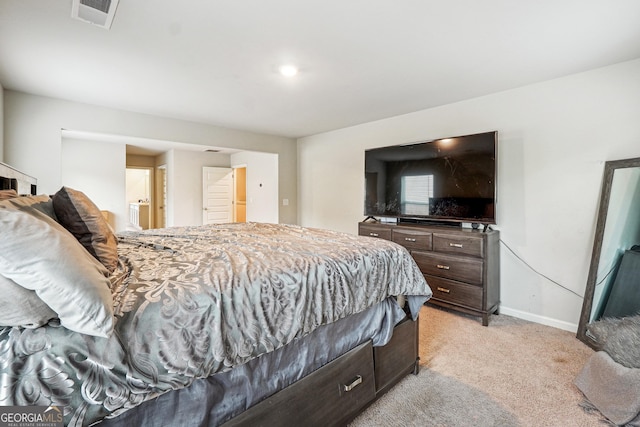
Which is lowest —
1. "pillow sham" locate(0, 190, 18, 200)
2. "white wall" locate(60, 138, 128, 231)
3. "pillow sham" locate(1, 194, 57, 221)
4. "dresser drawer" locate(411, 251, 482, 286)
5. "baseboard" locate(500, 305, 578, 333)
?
"baseboard" locate(500, 305, 578, 333)

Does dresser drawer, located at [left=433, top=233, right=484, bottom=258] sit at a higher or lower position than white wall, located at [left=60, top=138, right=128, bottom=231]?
lower

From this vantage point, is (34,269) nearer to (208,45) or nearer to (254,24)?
(254,24)

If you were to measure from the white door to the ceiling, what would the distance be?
3448 millimetres

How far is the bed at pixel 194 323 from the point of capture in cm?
81

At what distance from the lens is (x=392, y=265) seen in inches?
75.6

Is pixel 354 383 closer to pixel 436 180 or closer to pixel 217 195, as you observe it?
pixel 436 180

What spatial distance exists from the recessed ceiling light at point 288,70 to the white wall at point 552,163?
2031 mm

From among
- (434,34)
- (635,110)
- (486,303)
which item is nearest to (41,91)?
(434,34)

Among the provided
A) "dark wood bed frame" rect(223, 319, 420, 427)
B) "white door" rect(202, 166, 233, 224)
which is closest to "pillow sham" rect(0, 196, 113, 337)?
"dark wood bed frame" rect(223, 319, 420, 427)

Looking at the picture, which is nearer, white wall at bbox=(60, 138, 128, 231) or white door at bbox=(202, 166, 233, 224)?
white wall at bbox=(60, 138, 128, 231)

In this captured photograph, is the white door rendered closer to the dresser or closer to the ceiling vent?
the dresser

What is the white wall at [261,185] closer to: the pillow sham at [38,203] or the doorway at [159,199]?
the doorway at [159,199]


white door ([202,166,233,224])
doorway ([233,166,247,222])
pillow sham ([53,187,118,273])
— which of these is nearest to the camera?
pillow sham ([53,187,118,273])

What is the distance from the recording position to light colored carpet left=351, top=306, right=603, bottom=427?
1707mm
